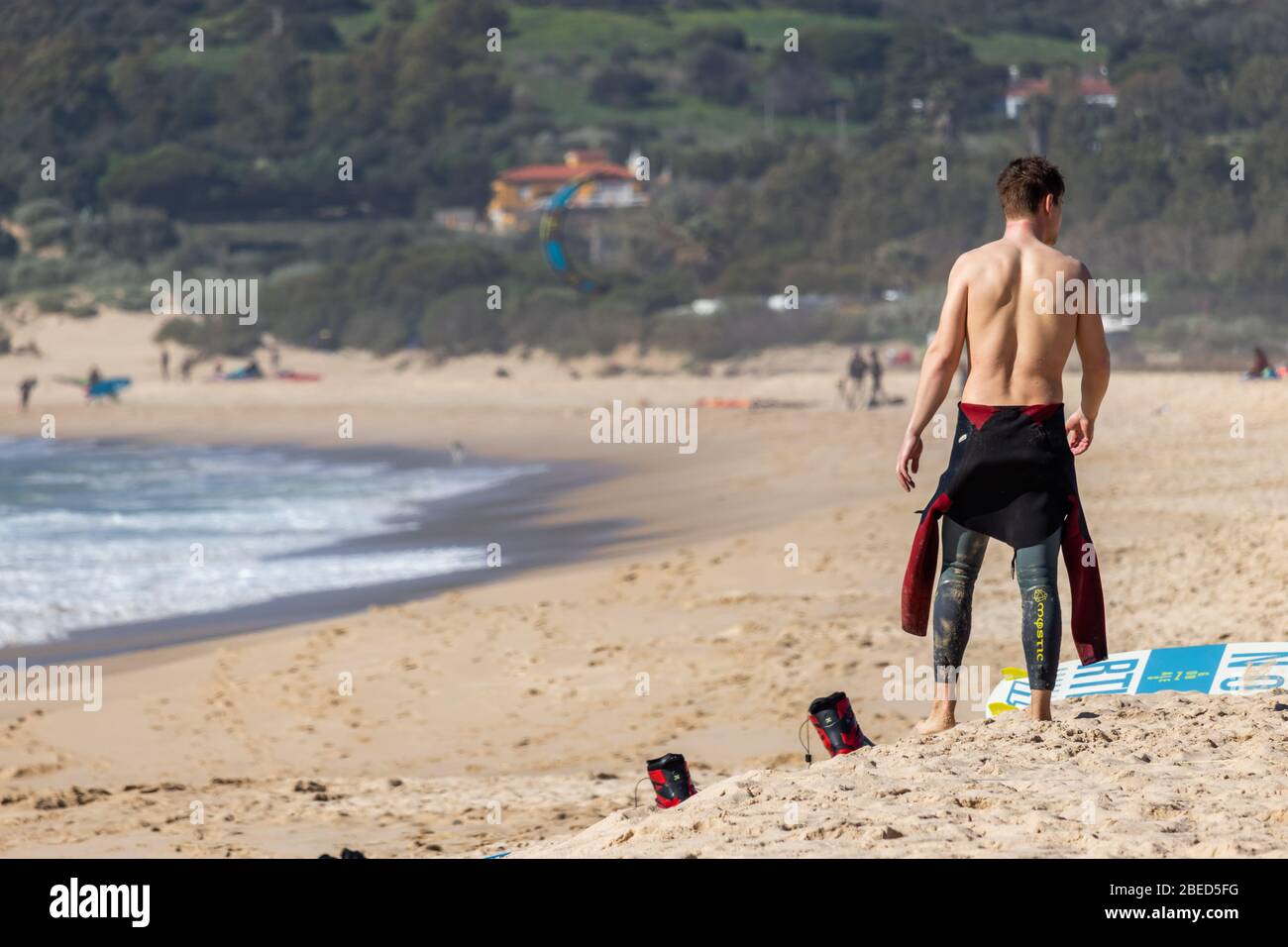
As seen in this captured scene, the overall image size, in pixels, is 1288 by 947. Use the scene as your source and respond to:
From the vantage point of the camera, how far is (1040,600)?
497cm

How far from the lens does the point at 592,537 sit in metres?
15.7

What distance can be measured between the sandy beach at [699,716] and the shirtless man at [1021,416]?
0.46 meters

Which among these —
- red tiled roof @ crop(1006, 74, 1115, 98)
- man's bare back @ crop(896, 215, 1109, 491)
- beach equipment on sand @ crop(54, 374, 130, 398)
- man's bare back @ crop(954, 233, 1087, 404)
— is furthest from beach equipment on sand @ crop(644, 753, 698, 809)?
red tiled roof @ crop(1006, 74, 1115, 98)

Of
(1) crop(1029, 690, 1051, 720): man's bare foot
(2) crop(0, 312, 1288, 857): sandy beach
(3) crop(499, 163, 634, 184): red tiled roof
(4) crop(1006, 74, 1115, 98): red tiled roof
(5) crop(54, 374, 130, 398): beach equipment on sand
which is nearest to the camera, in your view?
(2) crop(0, 312, 1288, 857): sandy beach

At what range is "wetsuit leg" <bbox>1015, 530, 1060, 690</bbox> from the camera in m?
4.94

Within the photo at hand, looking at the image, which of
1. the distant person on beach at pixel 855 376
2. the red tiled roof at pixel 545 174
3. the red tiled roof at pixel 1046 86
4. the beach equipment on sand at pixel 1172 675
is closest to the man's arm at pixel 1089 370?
the beach equipment on sand at pixel 1172 675

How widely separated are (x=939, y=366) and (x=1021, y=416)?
0.90 ft

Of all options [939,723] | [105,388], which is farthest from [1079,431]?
[105,388]

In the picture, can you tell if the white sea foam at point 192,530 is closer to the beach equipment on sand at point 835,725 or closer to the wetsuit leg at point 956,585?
the beach equipment on sand at point 835,725

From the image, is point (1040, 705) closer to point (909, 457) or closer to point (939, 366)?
point (909, 457)

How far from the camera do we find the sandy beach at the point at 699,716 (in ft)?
14.3

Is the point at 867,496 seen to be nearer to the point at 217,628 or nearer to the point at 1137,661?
the point at 217,628

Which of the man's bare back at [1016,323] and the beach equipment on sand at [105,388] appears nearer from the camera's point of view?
the man's bare back at [1016,323]

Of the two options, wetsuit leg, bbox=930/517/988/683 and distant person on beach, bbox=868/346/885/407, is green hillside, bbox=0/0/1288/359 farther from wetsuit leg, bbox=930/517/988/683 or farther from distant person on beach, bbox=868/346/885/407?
wetsuit leg, bbox=930/517/988/683
